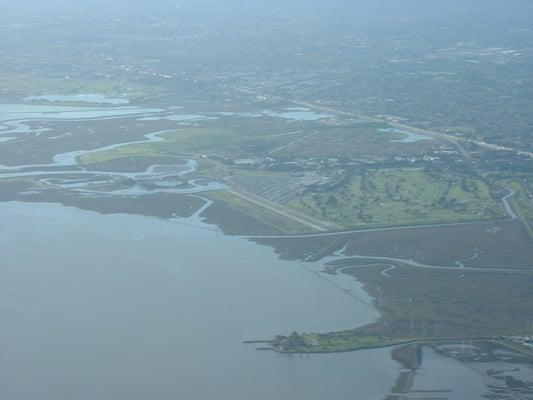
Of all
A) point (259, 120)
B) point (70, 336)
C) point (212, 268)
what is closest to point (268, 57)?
point (259, 120)

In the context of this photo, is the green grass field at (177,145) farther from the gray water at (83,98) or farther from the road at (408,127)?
the gray water at (83,98)

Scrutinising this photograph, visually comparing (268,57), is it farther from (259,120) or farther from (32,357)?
(32,357)

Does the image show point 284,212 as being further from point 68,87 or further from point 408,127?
point 68,87

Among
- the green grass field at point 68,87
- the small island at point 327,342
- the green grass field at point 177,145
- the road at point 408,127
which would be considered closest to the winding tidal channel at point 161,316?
the small island at point 327,342

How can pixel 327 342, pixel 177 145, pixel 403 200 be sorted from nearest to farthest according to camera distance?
1. pixel 327 342
2. pixel 403 200
3. pixel 177 145

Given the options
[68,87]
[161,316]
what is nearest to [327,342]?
[161,316]

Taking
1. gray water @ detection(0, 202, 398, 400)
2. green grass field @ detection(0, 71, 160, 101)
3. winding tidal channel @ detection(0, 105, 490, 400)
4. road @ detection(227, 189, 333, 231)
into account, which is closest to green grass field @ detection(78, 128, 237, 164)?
road @ detection(227, 189, 333, 231)

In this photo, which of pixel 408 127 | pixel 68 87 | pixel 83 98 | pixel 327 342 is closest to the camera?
pixel 327 342
